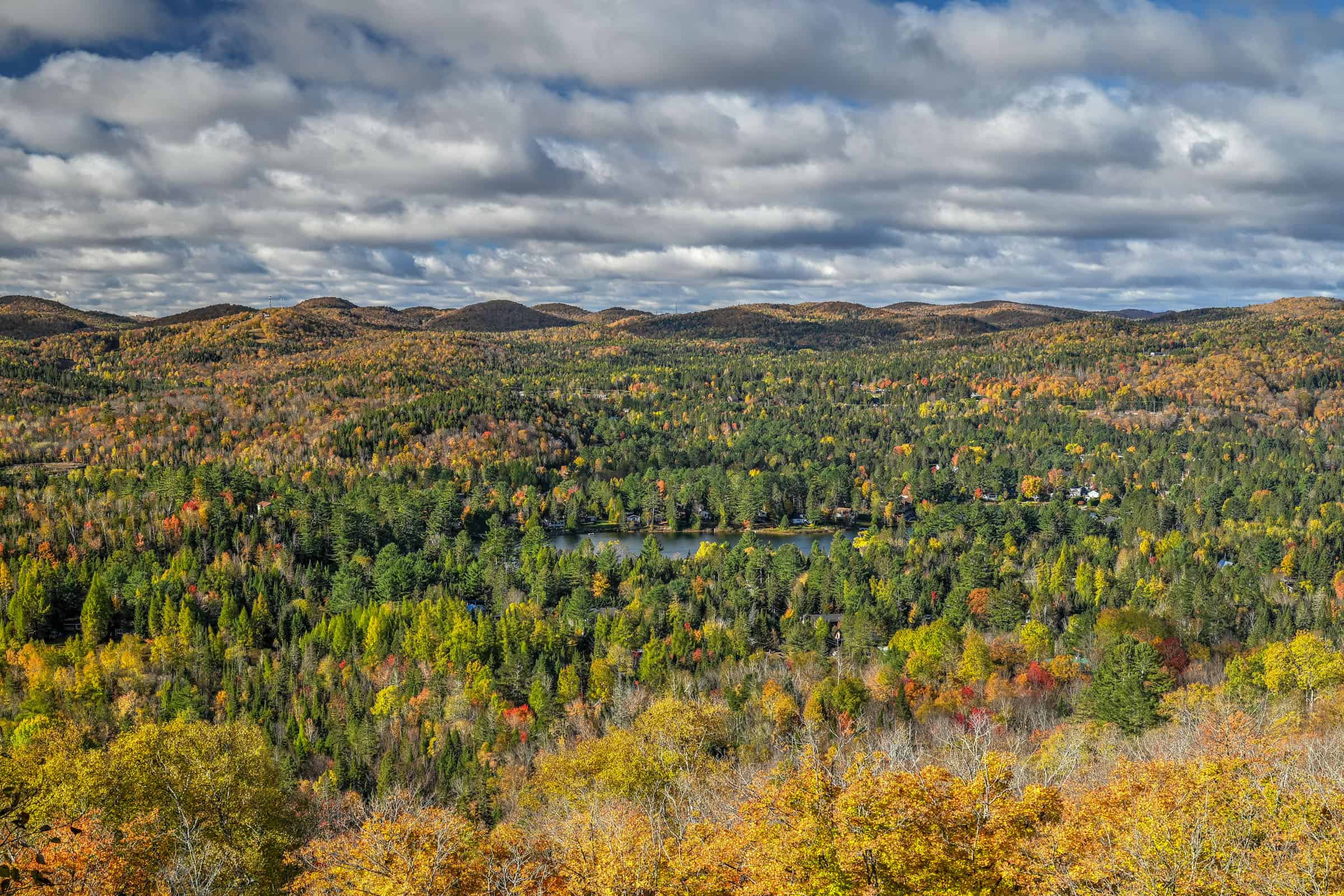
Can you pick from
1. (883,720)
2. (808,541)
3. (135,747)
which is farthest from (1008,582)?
(135,747)

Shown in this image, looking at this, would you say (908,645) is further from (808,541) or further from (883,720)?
(808,541)

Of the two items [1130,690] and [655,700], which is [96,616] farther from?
[1130,690]

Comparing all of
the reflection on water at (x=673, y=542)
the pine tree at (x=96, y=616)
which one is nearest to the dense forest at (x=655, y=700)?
the pine tree at (x=96, y=616)

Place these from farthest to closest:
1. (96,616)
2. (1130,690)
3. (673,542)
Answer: (673,542), (96,616), (1130,690)

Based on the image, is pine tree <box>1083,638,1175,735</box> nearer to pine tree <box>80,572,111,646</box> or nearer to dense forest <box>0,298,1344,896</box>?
dense forest <box>0,298,1344,896</box>

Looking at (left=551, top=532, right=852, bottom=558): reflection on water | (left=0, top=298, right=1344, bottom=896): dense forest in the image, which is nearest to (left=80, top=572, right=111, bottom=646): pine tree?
(left=0, top=298, right=1344, bottom=896): dense forest

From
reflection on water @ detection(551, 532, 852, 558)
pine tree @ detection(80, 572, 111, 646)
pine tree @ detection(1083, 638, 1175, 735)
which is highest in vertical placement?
pine tree @ detection(1083, 638, 1175, 735)

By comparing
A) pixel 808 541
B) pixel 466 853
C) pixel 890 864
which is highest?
pixel 890 864

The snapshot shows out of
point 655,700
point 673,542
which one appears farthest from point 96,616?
point 673,542

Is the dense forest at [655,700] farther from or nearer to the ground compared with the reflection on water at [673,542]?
farther from the ground

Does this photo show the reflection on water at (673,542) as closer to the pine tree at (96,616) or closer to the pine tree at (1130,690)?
the pine tree at (96,616)

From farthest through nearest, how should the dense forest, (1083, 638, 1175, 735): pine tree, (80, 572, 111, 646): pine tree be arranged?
(80, 572, 111, 646): pine tree → (1083, 638, 1175, 735): pine tree → the dense forest
